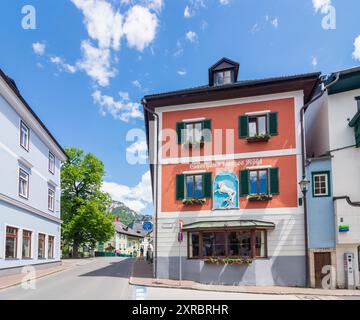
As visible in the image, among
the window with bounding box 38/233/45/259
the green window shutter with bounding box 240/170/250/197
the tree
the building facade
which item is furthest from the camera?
the tree

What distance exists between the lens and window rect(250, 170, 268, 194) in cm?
1753

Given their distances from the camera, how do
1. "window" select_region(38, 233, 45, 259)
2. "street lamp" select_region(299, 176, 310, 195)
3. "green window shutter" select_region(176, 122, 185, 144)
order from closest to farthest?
"street lamp" select_region(299, 176, 310, 195) < "green window shutter" select_region(176, 122, 185, 144) < "window" select_region(38, 233, 45, 259)

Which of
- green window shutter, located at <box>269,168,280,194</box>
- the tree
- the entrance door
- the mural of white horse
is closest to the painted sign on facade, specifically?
the mural of white horse

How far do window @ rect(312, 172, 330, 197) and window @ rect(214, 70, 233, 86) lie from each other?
6743 mm

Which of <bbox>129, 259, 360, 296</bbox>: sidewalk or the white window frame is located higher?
the white window frame

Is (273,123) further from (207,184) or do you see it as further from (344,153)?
(207,184)

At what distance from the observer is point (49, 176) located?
1103 inches

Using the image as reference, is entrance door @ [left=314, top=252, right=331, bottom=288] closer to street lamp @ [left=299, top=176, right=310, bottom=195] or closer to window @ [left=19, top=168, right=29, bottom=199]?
street lamp @ [left=299, top=176, right=310, bottom=195]

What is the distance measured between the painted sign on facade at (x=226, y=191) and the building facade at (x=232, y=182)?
0.05 metres

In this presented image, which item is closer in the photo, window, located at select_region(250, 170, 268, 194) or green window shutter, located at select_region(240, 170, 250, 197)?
window, located at select_region(250, 170, 268, 194)

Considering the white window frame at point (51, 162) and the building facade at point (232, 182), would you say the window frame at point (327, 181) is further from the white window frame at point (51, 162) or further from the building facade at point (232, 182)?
the white window frame at point (51, 162)

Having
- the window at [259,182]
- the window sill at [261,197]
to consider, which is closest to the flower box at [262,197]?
the window sill at [261,197]

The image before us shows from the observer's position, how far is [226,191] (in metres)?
17.9

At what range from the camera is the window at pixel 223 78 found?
19.8 m
